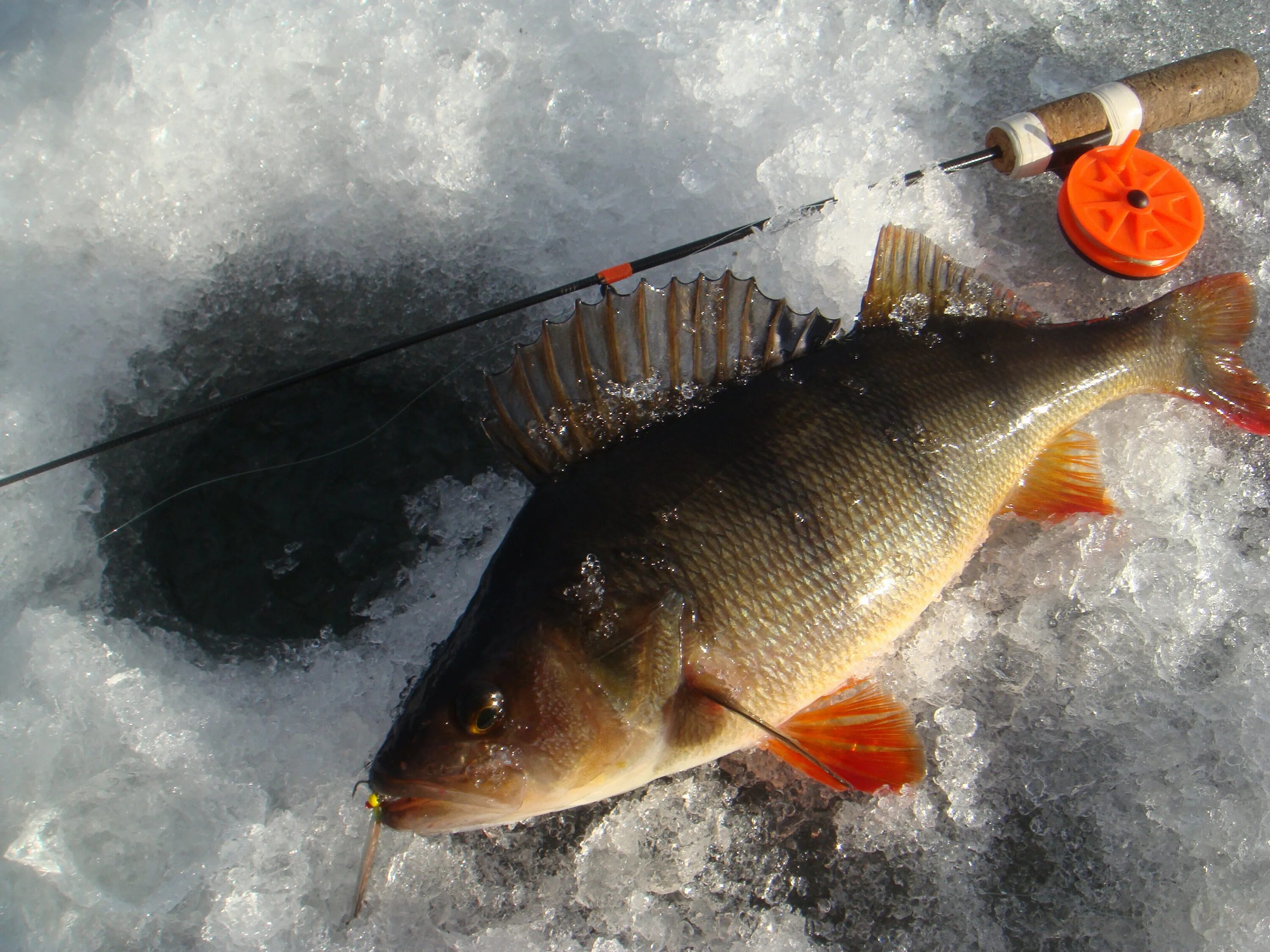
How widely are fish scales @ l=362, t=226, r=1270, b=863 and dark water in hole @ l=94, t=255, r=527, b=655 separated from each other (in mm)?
767

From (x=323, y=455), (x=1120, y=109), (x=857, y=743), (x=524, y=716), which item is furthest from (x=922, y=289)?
(x=323, y=455)

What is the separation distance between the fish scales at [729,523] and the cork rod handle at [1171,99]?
68 centimetres

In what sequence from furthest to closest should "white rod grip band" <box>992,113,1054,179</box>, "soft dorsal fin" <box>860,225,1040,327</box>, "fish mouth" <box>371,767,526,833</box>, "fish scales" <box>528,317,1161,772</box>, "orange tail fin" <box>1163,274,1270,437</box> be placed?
"white rod grip band" <box>992,113,1054,179</box> → "orange tail fin" <box>1163,274,1270,437</box> → "soft dorsal fin" <box>860,225,1040,327</box> → "fish scales" <box>528,317,1161,772</box> → "fish mouth" <box>371,767,526,833</box>

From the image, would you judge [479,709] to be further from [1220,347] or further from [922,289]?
[1220,347]

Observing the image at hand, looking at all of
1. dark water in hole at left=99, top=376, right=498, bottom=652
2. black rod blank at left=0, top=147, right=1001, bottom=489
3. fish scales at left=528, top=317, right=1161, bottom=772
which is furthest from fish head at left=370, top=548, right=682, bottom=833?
black rod blank at left=0, top=147, right=1001, bottom=489

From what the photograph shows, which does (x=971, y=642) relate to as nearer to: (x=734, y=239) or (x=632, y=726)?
(x=632, y=726)

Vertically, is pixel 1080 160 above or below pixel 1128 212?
above

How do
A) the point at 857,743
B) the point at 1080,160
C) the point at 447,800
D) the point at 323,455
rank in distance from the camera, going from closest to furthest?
the point at 447,800
the point at 857,743
the point at 1080,160
the point at 323,455

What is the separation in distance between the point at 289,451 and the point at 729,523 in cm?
151

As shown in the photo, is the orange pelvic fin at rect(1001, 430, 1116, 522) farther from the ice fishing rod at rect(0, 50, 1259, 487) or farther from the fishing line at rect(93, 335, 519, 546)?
the fishing line at rect(93, 335, 519, 546)

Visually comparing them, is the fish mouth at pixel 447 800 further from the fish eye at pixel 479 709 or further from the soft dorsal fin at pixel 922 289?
the soft dorsal fin at pixel 922 289

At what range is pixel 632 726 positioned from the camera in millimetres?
1442

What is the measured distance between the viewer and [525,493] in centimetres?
221

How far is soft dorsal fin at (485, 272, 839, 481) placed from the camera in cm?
161
